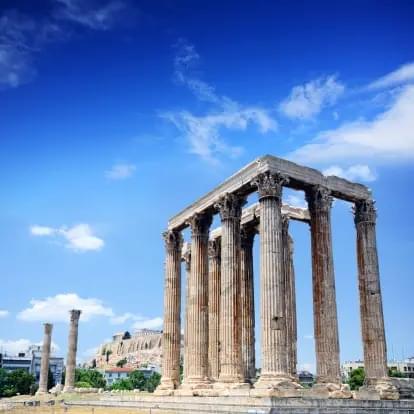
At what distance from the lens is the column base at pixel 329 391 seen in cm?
3434

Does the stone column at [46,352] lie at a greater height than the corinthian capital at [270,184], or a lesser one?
lesser

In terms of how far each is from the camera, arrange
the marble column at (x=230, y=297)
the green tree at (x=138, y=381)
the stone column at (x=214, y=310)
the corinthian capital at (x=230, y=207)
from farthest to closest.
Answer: the green tree at (x=138, y=381) < the stone column at (x=214, y=310) < the corinthian capital at (x=230, y=207) < the marble column at (x=230, y=297)

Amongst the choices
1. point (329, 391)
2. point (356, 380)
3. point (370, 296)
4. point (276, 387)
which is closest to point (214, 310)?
point (370, 296)

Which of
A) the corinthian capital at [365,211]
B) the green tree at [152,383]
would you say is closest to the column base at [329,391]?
the corinthian capital at [365,211]

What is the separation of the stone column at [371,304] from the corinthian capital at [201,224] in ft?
38.8

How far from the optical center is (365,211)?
141 ft

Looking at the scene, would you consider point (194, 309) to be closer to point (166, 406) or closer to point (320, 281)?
point (166, 406)

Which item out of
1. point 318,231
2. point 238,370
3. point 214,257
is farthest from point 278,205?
point 214,257

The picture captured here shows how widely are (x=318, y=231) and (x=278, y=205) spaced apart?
4192 mm

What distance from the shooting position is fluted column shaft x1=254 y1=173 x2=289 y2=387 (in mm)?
33875

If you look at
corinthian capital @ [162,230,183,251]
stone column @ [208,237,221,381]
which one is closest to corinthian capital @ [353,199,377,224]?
stone column @ [208,237,221,381]

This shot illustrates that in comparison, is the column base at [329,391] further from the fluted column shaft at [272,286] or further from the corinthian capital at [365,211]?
the corinthian capital at [365,211]

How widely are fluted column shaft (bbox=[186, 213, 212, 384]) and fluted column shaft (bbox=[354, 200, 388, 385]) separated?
11990 millimetres

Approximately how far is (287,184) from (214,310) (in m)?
12.9
